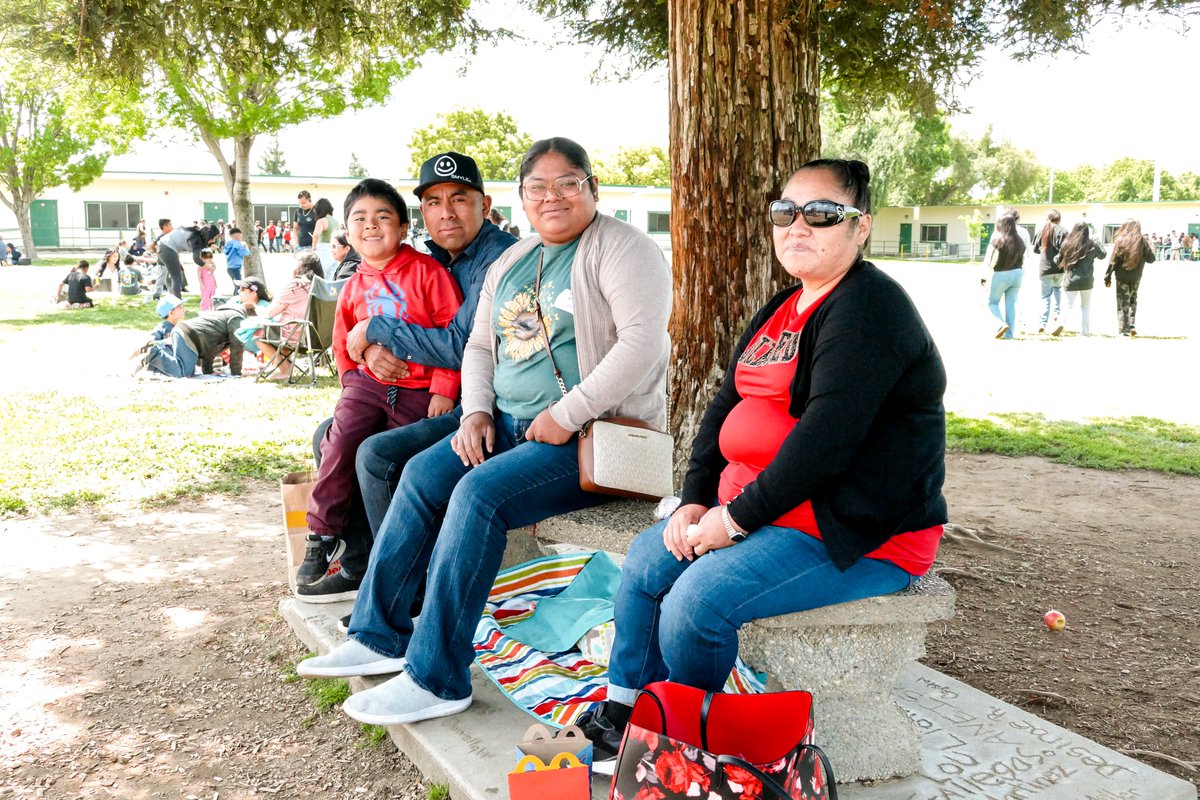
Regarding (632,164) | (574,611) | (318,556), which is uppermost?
(632,164)

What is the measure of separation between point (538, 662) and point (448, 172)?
199cm

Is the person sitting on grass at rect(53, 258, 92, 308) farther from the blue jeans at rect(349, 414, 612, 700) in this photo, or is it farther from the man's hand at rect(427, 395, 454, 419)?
the blue jeans at rect(349, 414, 612, 700)

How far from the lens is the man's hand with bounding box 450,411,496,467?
3.43 metres

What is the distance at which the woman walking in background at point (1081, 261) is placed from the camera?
13625 mm

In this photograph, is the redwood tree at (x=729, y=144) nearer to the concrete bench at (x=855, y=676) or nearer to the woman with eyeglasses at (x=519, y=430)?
the woman with eyeglasses at (x=519, y=430)

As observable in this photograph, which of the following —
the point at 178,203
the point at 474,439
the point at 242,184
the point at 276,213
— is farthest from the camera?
the point at 276,213

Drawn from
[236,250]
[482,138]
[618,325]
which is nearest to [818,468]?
[618,325]

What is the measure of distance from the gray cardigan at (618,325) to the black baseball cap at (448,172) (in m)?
0.63

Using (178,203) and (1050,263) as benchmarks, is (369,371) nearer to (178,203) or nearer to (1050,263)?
(1050,263)

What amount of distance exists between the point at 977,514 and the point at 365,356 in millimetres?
3971

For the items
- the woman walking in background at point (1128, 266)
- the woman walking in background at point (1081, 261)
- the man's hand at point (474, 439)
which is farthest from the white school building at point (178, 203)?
the man's hand at point (474, 439)

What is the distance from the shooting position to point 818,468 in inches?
93.3

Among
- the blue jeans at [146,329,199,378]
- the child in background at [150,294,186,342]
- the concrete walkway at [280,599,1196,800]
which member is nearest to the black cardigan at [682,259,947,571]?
the concrete walkway at [280,599,1196,800]

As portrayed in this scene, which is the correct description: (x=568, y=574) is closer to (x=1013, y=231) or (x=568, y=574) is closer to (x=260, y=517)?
(x=260, y=517)
